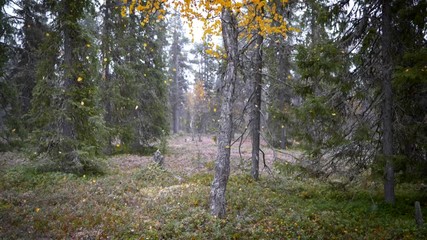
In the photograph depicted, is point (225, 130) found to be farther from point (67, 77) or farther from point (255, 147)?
point (67, 77)

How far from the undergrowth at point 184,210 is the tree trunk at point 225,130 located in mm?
522

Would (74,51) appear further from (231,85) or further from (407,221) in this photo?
(407,221)

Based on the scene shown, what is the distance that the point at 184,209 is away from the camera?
9594 millimetres

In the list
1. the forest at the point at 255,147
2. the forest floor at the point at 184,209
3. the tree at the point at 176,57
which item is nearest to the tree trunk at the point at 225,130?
the forest at the point at 255,147

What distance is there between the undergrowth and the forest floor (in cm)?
3

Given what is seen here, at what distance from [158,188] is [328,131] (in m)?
6.82

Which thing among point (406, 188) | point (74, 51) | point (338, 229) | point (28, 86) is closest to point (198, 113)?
point (28, 86)

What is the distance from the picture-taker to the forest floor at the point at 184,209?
8.05 meters

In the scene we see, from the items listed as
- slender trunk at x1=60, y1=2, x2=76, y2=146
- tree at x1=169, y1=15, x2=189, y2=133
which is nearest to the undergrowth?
slender trunk at x1=60, y1=2, x2=76, y2=146

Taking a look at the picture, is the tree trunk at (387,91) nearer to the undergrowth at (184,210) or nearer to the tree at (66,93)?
the undergrowth at (184,210)

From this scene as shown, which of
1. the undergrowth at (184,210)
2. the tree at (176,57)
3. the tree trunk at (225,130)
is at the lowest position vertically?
the undergrowth at (184,210)

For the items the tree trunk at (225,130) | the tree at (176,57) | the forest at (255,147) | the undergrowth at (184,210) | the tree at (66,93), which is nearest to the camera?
the undergrowth at (184,210)

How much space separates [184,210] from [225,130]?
108 inches

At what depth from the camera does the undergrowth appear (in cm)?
804
